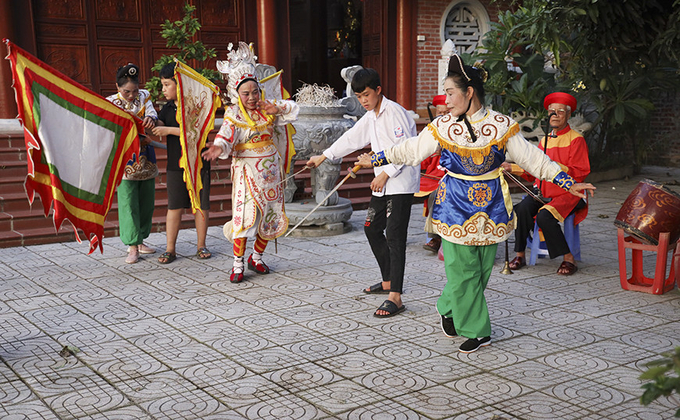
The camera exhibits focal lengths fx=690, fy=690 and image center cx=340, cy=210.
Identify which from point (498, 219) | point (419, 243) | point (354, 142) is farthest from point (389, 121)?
point (419, 243)

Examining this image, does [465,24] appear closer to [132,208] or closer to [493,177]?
[132,208]

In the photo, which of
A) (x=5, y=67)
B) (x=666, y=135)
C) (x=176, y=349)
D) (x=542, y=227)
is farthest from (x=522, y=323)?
(x=666, y=135)

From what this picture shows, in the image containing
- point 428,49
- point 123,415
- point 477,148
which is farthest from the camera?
point 428,49

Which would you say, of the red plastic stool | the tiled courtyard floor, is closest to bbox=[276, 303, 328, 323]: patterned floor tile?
the tiled courtyard floor

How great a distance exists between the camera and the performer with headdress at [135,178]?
226 inches

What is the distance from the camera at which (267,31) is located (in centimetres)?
1056

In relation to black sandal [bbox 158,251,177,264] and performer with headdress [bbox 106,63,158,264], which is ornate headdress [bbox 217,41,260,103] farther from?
black sandal [bbox 158,251,177,264]

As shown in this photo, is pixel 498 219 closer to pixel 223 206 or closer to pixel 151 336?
pixel 151 336

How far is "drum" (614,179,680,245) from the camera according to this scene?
4.91m

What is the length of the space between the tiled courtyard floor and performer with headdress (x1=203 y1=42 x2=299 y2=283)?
41cm

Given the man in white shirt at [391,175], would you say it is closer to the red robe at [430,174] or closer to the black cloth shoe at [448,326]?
the black cloth shoe at [448,326]

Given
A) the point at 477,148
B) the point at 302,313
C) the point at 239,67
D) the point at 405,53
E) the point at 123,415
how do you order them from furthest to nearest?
the point at 405,53
the point at 239,67
the point at 302,313
the point at 477,148
the point at 123,415

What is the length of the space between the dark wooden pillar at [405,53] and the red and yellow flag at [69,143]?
776 cm

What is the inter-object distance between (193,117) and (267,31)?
5.68 meters
